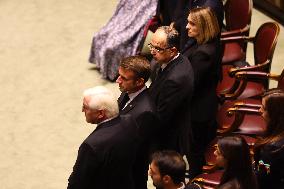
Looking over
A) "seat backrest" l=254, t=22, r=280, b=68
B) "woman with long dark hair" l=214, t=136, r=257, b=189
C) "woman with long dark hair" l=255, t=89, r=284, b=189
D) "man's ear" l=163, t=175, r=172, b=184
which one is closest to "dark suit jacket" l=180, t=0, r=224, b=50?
"seat backrest" l=254, t=22, r=280, b=68

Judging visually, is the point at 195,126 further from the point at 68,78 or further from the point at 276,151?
the point at 68,78

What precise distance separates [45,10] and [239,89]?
3.45 metres

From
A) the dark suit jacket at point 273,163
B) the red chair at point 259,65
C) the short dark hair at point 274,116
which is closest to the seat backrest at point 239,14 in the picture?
the red chair at point 259,65

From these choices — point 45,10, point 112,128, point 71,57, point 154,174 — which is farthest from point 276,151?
point 45,10

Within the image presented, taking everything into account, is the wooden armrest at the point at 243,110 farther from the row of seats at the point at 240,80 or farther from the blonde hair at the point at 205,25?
the blonde hair at the point at 205,25

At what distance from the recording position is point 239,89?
501cm

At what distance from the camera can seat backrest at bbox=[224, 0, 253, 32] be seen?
17.9 ft

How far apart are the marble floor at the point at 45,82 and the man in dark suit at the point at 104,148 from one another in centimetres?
131

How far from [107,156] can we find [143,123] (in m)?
0.53

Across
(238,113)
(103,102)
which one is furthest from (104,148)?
(238,113)

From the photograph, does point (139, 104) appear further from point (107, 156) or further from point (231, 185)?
point (231, 185)

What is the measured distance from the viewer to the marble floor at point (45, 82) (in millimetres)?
5172

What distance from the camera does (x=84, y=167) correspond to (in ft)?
11.8

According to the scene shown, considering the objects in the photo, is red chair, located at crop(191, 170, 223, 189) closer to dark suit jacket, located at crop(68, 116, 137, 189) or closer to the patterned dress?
dark suit jacket, located at crop(68, 116, 137, 189)
